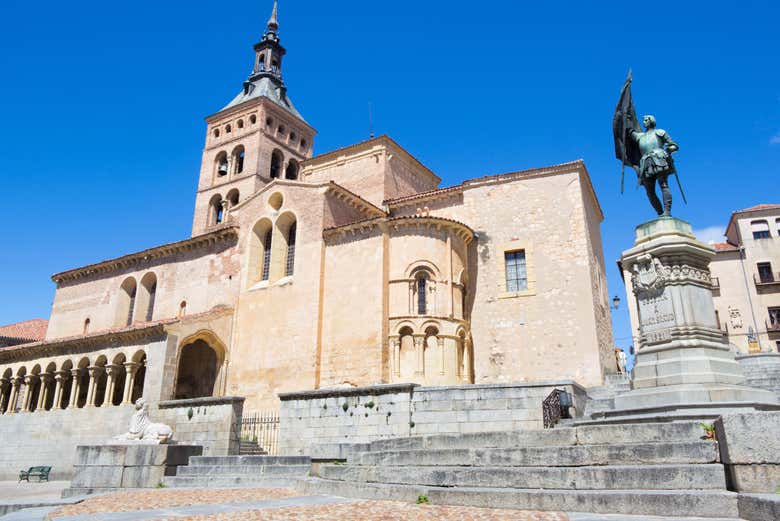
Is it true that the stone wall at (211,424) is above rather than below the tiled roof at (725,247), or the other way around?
below

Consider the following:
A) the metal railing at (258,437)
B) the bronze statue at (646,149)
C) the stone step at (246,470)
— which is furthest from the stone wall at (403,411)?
the bronze statue at (646,149)

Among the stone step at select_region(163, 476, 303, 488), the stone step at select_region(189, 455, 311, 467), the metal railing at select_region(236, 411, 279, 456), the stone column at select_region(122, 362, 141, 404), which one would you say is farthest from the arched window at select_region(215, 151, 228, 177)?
the stone step at select_region(163, 476, 303, 488)

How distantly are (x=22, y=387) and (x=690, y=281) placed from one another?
109 feet

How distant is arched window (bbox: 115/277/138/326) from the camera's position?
111ft

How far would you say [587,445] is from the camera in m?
7.40

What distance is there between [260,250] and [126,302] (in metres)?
12.4

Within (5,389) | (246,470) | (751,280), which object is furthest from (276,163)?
(751,280)

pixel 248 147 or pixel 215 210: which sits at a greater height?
pixel 248 147

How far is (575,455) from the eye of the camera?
7.24 meters

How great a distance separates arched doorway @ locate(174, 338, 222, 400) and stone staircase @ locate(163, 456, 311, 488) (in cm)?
1232

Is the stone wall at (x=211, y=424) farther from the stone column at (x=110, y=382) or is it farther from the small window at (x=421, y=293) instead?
the small window at (x=421, y=293)

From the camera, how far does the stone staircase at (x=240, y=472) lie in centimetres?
1230

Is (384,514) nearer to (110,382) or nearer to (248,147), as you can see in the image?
(110,382)

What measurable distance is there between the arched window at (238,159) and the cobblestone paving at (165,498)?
3350cm
